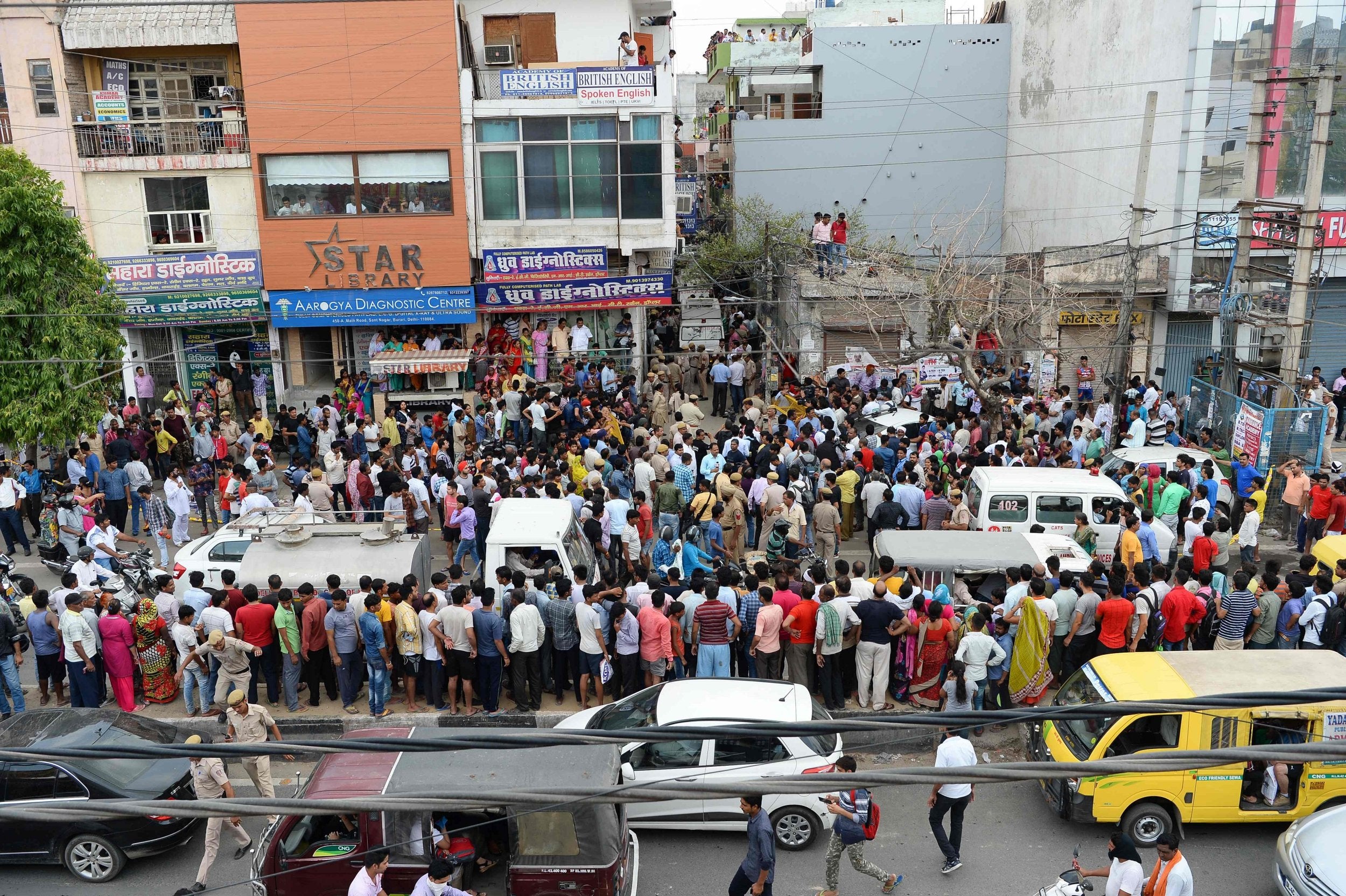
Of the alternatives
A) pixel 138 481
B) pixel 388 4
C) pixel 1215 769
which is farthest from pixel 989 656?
pixel 388 4

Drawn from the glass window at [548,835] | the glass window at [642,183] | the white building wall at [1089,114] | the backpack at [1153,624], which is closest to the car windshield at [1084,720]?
the backpack at [1153,624]

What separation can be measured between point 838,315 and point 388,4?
12002 millimetres

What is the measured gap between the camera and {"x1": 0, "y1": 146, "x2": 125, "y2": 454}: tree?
60.2 ft

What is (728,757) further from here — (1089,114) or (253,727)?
(1089,114)

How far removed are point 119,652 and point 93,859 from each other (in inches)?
114

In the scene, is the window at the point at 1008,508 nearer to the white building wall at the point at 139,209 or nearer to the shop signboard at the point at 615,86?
the shop signboard at the point at 615,86

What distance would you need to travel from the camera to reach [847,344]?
26.1 metres

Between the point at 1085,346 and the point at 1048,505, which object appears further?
the point at 1085,346

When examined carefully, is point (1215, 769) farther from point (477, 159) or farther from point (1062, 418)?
point (477, 159)

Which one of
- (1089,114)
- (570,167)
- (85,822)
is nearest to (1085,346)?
(1089,114)

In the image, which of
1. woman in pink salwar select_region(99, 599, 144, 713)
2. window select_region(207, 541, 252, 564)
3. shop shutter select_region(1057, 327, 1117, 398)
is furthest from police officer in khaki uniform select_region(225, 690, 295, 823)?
shop shutter select_region(1057, 327, 1117, 398)

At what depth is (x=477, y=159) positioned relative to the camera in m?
24.6

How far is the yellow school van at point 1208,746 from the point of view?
8961mm

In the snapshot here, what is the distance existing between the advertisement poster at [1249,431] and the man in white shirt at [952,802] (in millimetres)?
11282
